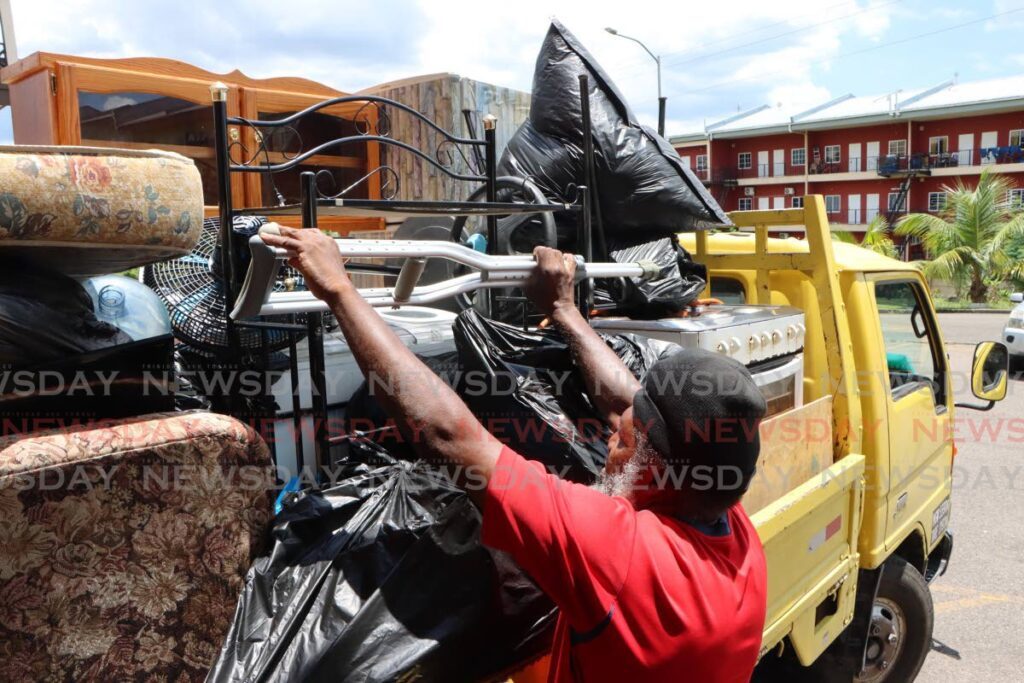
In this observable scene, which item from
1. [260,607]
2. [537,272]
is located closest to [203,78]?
[537,272]

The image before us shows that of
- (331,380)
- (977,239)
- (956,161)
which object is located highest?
(956,161)

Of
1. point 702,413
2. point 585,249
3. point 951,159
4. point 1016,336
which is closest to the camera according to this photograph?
point 702,413

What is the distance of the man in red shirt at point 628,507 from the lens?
1346 mm

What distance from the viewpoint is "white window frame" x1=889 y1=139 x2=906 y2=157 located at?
33406 mm

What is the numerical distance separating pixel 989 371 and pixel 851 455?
138 cm

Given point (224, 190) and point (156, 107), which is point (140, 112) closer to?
point (156, 107)

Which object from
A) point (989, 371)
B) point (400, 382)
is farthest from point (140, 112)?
point (989, 371)

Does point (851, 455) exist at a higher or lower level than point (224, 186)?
A: lower

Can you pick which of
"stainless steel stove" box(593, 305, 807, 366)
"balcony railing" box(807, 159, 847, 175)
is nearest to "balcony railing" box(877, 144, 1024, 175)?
"balcony railing" box(807, 159, 847, 175)

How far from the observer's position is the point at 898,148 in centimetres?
3366

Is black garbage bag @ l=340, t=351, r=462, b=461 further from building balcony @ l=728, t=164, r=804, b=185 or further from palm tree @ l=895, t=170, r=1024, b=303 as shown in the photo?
building balcony @ l=728, t=164, r=804, b=185

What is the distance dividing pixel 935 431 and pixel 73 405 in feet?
11.5

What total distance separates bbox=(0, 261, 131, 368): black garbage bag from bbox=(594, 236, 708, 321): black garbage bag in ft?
5.62

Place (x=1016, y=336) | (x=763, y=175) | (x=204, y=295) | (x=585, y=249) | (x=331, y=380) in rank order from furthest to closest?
(x=763, y=175) → (x=1016, y=336) → (x=585, y=249) → (x=331, y=380) → (x=204, y=295)
